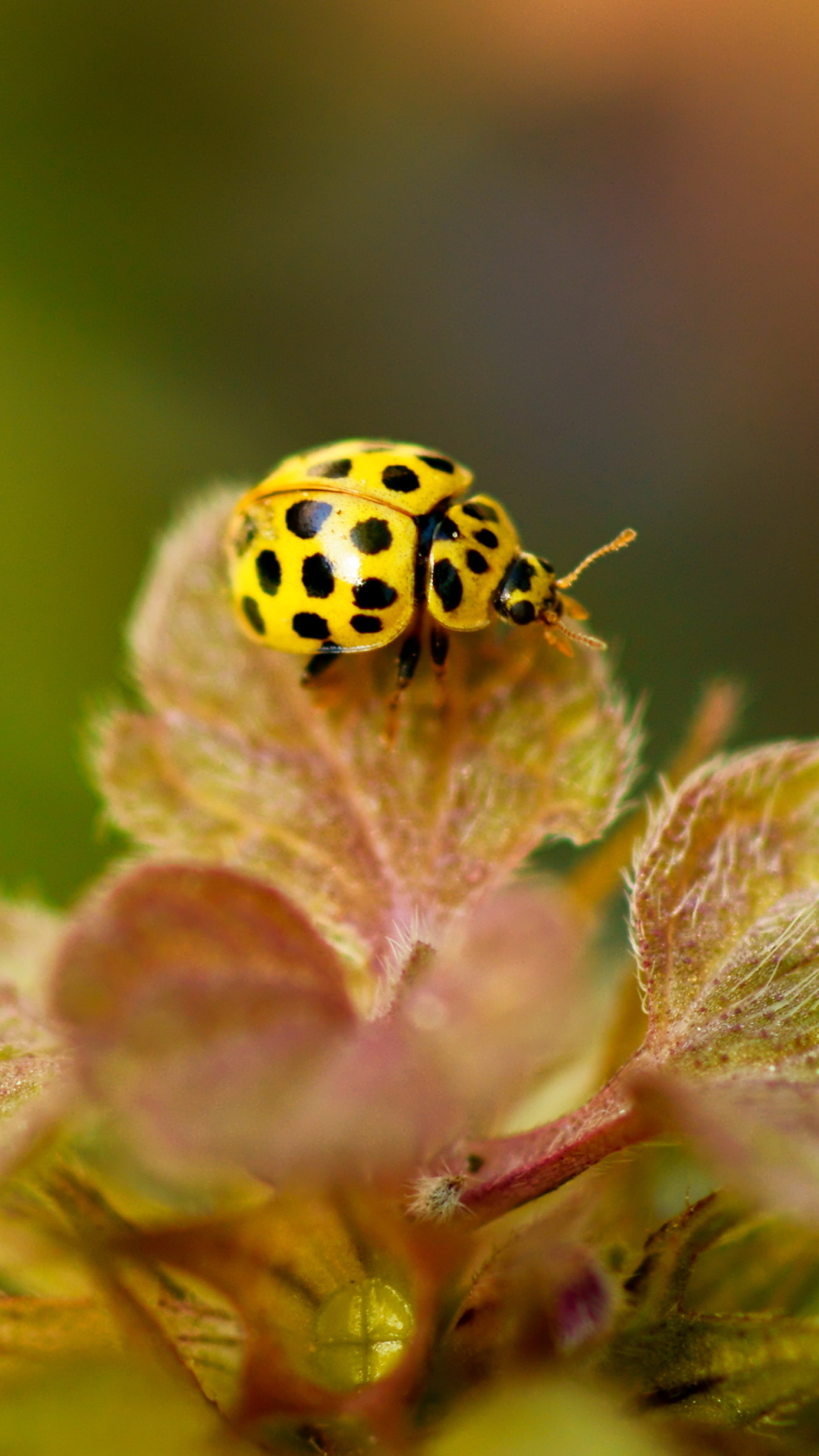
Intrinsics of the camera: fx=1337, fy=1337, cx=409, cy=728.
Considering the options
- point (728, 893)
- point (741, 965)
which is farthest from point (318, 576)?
point (741, 965)

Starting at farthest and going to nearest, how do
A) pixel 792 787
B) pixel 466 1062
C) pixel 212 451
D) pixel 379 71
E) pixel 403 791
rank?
pixel 379 71
pixel 212 451
pixel 403 791
pixel 792 787
pixel 466 1062

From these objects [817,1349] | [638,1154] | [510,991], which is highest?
[510,991]

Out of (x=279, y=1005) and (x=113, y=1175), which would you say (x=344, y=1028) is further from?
(x=113, y=1175)

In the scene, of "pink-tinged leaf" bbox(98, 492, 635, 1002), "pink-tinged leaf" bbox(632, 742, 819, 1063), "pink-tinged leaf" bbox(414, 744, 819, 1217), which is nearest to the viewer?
"pink-tinged leaf" bbox(414, 744, 819, 1217)

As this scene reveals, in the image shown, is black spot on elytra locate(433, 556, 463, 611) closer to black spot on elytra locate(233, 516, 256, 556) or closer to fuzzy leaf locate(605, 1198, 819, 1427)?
black spot on elytra locate(233, 516, 256, 556)

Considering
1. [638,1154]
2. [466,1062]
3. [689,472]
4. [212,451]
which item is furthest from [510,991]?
[689,472]

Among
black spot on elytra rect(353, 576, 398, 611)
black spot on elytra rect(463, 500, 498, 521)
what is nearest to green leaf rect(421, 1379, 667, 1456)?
black spot on elytra rect(353, 576, 398, 611)
